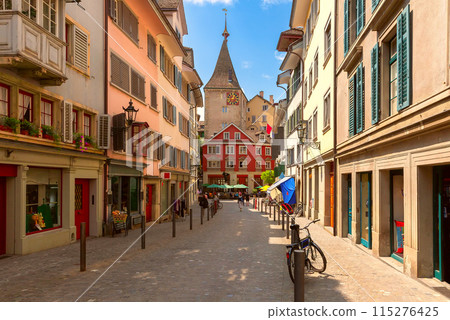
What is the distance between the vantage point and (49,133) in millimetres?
11391

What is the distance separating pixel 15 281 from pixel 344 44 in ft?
40.8

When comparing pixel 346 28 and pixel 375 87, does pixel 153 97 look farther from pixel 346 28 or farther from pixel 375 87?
pixel 375 87

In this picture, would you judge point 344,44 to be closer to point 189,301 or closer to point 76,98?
point 76,98

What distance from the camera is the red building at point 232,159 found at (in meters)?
69.8

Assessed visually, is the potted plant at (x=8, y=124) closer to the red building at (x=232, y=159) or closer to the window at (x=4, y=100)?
the window at (x=4, y=100)

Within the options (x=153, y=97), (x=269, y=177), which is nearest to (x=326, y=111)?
(x=153, y=97)

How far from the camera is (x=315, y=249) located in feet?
27.5

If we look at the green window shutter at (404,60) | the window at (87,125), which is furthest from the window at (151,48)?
the green window shutter at (404,60)

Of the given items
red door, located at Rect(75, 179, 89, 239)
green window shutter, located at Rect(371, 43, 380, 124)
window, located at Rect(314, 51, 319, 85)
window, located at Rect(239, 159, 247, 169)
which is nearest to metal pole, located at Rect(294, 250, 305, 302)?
green window shutter, located at Rect(371, 43, 380, 124)

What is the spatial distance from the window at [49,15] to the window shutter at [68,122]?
235cm

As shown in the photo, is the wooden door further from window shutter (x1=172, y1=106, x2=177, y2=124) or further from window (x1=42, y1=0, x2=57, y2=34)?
window (x1=42, y1=0, x2=57, y2=34)

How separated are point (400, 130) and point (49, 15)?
31.5 feet

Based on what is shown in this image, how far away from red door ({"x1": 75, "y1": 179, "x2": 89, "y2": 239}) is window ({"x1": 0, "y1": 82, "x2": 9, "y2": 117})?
4.41 m

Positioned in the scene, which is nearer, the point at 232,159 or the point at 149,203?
the point at 149,203
